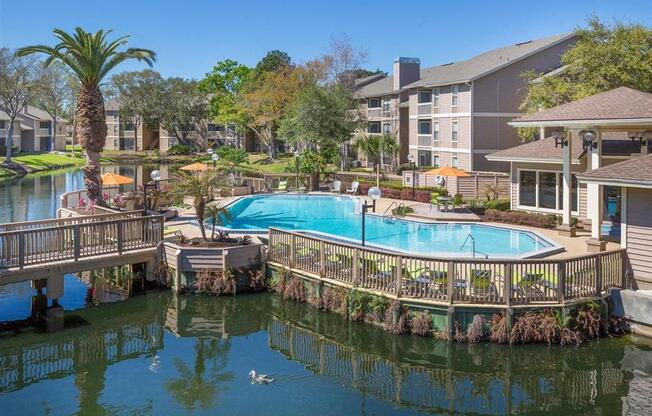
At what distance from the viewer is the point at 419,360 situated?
1314 cm

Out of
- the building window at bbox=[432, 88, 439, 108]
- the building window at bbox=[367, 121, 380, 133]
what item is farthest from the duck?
the building window at bbox=[367, 121, 380, 133]

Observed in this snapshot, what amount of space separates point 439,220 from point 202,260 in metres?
11.8

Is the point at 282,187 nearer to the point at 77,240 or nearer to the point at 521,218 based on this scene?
the point at 521,218

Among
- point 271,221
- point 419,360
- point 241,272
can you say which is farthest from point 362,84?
point 419,360

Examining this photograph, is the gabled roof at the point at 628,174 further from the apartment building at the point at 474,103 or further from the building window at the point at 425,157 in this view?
the building window at the point at 425,157

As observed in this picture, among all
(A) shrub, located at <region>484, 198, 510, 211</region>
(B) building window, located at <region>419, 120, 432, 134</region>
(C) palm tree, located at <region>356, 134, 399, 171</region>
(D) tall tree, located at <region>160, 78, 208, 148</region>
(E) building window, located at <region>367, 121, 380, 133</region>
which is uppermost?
(D) tall tree, located at <region>160, 78, 208, 148</region>

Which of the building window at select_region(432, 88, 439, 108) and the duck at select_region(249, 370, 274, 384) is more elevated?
the building window at select_region(432, 88, 439, 108)

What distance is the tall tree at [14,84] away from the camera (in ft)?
235

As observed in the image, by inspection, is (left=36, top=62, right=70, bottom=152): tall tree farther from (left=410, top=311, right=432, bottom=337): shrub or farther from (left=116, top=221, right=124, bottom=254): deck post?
(left=410, top=311, right=432, bottom=337): shrub

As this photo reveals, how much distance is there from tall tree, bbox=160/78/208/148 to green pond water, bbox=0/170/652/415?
242 feet

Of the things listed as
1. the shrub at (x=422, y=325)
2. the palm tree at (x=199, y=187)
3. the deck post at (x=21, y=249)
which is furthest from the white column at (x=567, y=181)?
the deck post at (x=21, y=249)

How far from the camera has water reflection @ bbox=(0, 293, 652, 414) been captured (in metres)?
11.3

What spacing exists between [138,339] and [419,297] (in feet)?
22.1

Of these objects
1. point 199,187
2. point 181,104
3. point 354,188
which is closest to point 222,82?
point 181,104
